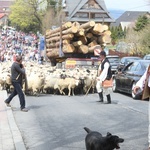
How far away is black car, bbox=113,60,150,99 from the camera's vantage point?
54.1 ft

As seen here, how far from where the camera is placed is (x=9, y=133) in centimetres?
893

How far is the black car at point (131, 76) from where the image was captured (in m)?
16.5

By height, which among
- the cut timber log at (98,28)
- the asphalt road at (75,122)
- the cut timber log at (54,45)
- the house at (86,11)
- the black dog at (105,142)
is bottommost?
the asphalt road at (75,122)

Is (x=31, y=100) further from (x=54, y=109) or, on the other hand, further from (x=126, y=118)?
(x=126, y=118)

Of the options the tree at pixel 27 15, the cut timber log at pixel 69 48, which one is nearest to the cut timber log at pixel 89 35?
the cut timber log at pixel 69 48

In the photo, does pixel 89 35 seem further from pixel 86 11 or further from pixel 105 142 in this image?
pixel 86 11

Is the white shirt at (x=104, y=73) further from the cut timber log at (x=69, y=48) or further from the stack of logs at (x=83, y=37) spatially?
the cut timber log at (x=69, y=48)

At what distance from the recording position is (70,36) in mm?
23891

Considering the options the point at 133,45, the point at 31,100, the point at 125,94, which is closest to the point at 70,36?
the point at 125,94

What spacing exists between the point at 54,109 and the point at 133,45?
45.3 m

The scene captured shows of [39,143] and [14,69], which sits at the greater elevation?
[14,69]

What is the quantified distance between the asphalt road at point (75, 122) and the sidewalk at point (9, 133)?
0.17 metres

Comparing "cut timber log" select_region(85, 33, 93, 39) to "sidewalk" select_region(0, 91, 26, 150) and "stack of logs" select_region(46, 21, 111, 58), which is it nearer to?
"stack of logs" select_region(46, 21, 111, 58)

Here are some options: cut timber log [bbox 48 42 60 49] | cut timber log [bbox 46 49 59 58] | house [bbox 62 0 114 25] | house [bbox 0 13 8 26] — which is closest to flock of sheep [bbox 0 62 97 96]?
cut timber log [bbox 48 42 60 49]
